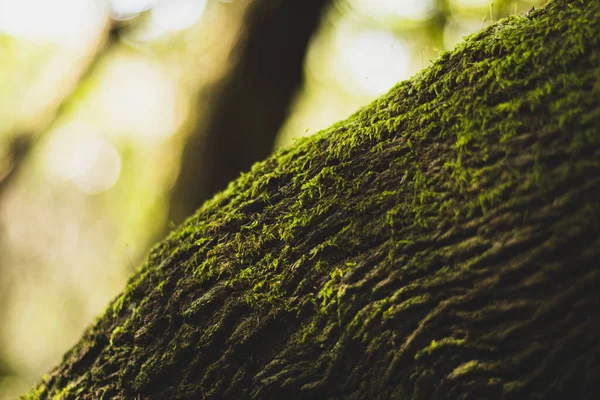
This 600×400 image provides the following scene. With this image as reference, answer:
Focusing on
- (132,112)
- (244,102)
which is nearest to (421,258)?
(244,102)

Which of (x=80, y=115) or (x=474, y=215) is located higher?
(x=80, y=115)

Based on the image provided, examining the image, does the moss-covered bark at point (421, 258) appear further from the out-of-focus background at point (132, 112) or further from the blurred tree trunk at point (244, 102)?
the blurred tree trunk at point (244, 102)

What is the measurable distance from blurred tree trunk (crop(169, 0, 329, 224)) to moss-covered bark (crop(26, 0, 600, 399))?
2.87 m

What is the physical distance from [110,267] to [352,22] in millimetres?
6053

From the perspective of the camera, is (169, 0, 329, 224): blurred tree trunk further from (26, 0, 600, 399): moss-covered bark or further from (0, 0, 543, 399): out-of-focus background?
(26, 0, 600, 399): moss-covered bark

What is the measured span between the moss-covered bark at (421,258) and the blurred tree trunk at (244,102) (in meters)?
2.87

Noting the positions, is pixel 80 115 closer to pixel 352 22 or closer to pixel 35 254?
pixel 35 254

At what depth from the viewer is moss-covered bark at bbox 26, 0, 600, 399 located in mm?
1064

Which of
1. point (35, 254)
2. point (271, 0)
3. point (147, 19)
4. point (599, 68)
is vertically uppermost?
point (147, 19)

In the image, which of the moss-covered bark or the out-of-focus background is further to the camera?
the out-of-focus background

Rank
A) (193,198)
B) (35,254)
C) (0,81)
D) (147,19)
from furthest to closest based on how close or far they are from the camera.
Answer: (0,81), (147,19), (35,254), (193,198)

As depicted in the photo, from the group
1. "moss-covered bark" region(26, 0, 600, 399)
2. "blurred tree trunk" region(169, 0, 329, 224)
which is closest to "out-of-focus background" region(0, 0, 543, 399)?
"blurred tree trunk" region(169, 0, 329, 224)

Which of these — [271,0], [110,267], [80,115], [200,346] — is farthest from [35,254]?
[200,346]

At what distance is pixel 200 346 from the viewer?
147 centimetres
